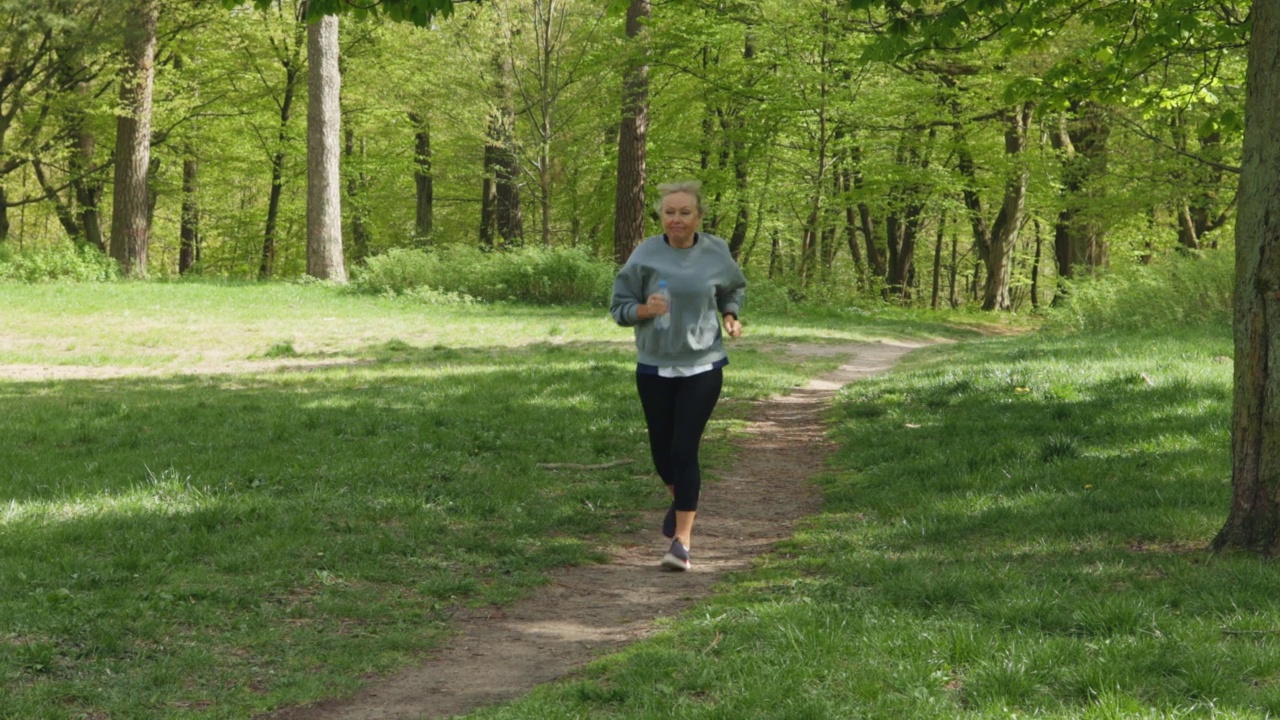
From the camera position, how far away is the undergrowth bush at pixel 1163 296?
A: 18.2 meters

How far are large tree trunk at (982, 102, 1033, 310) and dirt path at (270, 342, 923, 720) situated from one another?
22958 mm

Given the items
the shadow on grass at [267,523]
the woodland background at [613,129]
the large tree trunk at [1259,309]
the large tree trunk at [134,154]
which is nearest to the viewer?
the shadow on grass at [267,523]

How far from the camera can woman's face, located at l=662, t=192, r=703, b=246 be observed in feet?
20.7

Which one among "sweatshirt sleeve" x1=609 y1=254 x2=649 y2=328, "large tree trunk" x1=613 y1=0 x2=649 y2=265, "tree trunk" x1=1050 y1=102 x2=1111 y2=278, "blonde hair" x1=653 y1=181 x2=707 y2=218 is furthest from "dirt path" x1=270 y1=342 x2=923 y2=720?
"tree trunk" x1=1050 y1=102 x2=1111 y2=278

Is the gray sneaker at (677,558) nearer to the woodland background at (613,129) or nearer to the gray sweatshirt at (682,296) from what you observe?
the gray sweatshirt at (682,296)

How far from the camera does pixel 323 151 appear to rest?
2483 cm

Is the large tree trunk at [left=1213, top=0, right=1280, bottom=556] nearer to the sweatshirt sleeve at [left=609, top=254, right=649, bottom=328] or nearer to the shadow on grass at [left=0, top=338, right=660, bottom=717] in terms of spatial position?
the sweatshirt sleeve at [left=609, top=254, right=649, bottom=328]

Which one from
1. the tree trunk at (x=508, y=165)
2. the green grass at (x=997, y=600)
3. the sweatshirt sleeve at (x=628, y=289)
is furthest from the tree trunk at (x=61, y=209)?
the green grass at (x=997, y=600)

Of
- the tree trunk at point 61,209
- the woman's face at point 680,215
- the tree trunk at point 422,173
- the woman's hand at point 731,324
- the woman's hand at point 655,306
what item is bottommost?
the woman's hand at point 731,324

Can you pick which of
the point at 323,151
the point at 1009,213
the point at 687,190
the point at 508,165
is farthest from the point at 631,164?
the point at 687,190

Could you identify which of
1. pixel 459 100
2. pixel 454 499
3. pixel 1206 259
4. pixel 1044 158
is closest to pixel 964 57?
pixel 1044 158

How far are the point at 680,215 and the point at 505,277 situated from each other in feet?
60.9

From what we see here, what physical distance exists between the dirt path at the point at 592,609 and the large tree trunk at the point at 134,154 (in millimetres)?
22803

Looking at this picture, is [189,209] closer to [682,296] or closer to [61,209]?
[61,209]
